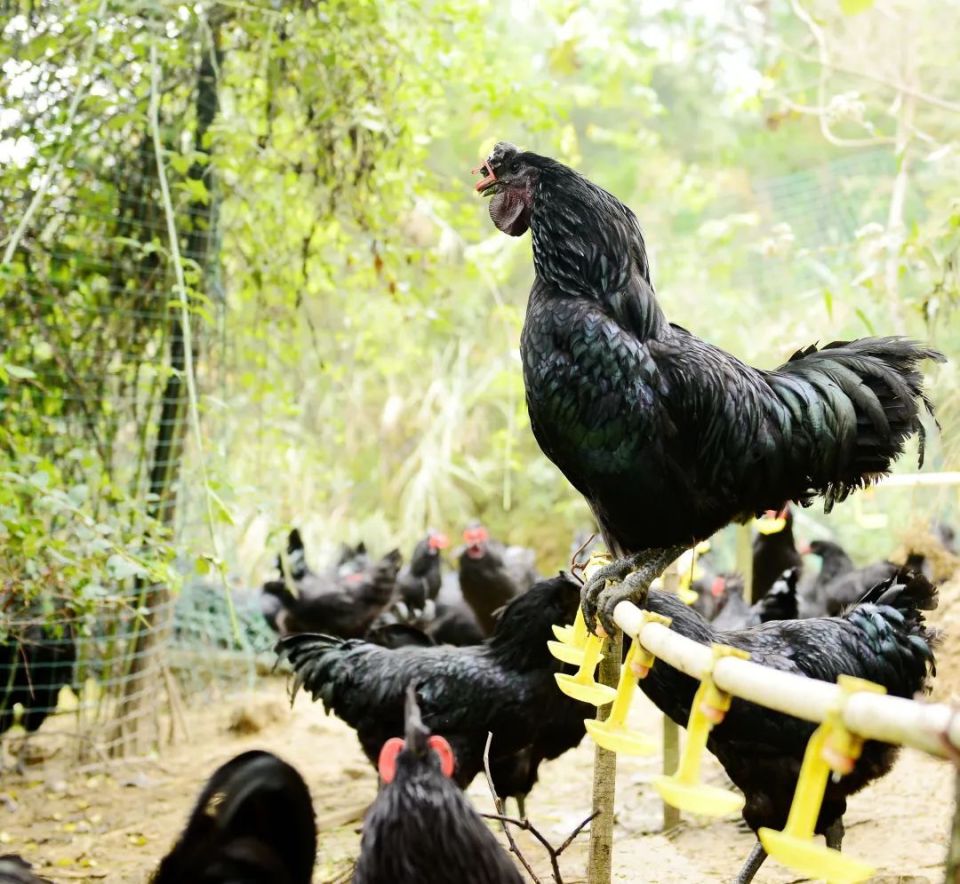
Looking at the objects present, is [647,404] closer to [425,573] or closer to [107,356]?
[107,356]

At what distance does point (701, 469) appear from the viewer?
2.23 m

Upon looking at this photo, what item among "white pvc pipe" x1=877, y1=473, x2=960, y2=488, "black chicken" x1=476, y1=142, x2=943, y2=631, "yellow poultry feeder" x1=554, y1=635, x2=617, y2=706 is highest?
"black chicken" x1=476, y1=142, x2=943, y2=631

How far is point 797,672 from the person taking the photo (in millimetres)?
2824

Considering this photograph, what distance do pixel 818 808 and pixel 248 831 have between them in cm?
149

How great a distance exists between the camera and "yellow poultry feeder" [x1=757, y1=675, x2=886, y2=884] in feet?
3.47

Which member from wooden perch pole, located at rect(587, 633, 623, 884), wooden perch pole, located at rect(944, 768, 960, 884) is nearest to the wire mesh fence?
wooden perch pole, located at rect(587, 633, 623, 884)

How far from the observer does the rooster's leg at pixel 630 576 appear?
2188 millimetres

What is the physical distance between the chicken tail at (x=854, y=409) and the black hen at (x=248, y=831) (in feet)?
4.94

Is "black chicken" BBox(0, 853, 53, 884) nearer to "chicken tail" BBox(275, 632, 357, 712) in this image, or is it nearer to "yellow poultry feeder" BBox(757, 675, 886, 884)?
"yellow poultry feeder" BBox(757, 675, 886, 884)

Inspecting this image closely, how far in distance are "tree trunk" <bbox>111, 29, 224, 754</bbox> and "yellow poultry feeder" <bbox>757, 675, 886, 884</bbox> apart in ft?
13.1

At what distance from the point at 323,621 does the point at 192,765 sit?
163 centimetres

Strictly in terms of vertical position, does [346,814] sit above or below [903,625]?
below

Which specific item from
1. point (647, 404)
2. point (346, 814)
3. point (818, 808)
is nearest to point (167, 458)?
point (346, 814)

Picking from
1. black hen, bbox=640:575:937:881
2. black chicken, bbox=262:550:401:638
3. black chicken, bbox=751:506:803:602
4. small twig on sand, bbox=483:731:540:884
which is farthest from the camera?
black chicken, bbox=262:550:401:638
